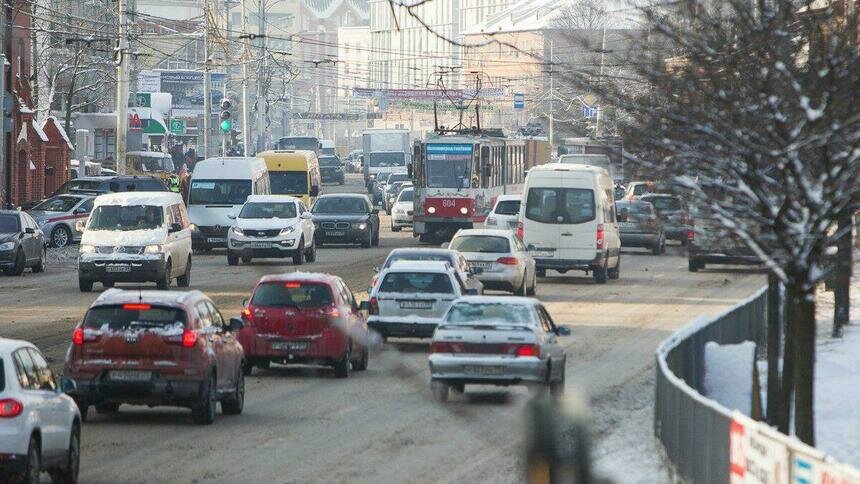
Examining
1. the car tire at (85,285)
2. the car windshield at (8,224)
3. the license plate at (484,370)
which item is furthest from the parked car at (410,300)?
the car windshield at (8,224)

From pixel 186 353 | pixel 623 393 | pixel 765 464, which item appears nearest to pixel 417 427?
pixel 186 353

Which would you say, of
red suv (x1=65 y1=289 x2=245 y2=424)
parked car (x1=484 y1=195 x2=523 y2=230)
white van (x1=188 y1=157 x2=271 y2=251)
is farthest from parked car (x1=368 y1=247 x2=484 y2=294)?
white van (x1=188 y1=157 x2=271 y2=251)

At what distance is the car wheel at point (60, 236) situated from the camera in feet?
173

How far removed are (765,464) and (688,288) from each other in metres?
30.6

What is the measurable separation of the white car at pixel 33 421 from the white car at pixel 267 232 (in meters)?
30.0

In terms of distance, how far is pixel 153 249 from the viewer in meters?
37.0

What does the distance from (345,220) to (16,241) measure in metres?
14.2

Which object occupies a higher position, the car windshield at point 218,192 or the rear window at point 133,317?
the car windshield at point 218,192

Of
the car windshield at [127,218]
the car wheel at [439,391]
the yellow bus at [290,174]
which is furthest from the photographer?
the yellow bus at [290,174]

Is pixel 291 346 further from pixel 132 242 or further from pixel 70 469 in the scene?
pixel 132 242

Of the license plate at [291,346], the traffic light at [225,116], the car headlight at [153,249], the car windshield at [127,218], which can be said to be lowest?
the license plate at [291,346]

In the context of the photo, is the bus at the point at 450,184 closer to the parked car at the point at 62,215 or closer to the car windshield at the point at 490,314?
the parked car at the point at 62,215

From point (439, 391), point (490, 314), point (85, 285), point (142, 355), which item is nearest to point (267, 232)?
point (85, 285)

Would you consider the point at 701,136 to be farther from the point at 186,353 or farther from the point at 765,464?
the point at 186,353
